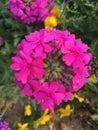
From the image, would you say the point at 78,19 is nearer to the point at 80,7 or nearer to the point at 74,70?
the point at 80,7

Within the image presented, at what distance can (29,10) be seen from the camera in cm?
283

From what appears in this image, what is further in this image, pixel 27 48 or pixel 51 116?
pixel 51 116

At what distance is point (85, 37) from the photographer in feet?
10.4

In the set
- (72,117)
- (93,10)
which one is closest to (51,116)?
(72,117)

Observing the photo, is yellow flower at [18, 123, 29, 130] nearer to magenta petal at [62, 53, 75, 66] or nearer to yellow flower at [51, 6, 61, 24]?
yellow flower at [51, 6, 61, 24]

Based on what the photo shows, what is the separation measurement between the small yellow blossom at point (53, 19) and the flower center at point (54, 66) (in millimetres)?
704

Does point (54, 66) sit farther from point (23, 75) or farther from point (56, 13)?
point (56, 13)

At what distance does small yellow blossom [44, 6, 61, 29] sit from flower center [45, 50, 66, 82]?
0.70m

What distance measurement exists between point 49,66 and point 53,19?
29.3 inches

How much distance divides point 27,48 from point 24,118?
1.12 meters

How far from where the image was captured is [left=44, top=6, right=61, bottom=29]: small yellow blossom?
2.90m

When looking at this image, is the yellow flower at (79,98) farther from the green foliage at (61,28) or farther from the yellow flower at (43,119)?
the yellow flower at (43,119)

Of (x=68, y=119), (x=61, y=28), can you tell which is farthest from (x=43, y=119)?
(x=61, y=28)

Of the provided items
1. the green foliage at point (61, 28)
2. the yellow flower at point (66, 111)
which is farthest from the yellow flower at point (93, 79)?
the yellow flower at point (66, 111)
